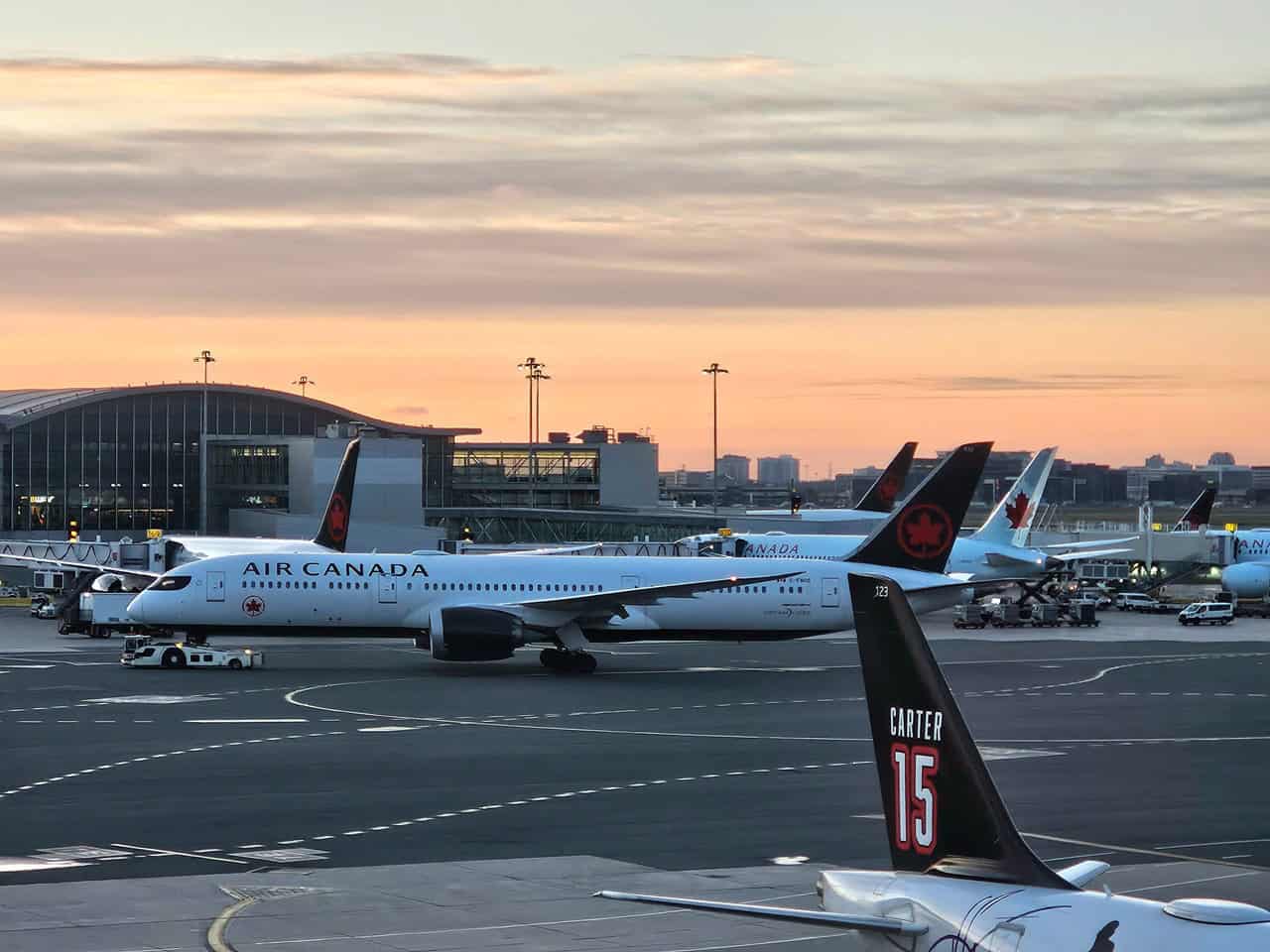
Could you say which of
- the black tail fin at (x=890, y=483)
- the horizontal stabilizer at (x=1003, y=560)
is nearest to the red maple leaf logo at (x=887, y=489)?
the black tail fin at (x=890, y=483)

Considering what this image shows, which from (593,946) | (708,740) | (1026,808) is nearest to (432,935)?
(593,946)

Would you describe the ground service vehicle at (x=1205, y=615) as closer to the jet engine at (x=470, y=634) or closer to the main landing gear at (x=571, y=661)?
the main landing gear at (x=571, y=661)

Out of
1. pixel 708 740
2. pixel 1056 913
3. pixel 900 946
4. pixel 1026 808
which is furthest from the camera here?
pixel 708 740

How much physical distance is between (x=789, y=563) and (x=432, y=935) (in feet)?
146

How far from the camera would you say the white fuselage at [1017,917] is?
10691mm

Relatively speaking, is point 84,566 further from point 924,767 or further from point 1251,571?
point 924,767

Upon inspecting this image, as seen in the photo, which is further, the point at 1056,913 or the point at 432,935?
the point at 432,935

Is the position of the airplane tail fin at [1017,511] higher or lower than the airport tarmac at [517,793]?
higher

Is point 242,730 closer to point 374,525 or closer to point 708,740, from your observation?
point 708,740

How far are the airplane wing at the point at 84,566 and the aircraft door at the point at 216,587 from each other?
20.3 meters

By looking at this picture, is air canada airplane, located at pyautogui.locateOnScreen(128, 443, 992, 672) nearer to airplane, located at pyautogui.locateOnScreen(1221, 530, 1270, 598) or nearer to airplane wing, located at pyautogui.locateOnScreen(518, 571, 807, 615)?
airplane wing, located at pyautogui.locateOnScreen(518, 571, 807, 615)

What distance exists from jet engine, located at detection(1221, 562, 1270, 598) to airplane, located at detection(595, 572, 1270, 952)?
101219 mm

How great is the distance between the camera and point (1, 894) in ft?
77.2

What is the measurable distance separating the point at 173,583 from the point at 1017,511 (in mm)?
53133
